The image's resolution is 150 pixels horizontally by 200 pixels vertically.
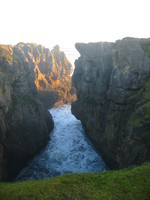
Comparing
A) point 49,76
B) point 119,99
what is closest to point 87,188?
point 119,99

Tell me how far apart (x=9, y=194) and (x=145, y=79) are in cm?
2710

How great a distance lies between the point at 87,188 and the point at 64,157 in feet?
89.1

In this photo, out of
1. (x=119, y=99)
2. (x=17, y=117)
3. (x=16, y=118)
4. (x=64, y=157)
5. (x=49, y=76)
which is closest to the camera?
(x=119, y=99)

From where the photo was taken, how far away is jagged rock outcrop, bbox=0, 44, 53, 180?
3653 centimetres

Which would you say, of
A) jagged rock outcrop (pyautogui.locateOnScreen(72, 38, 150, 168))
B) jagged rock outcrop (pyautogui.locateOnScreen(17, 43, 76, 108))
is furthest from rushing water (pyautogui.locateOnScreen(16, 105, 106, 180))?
jagged rock outcrop (pyautogui.locateOnScreen(17, 43, 76, 108))

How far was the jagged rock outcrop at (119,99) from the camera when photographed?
2890 cm

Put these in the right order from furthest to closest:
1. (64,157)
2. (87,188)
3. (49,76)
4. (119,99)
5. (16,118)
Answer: (49,76) → (64,157) → (16,118) → (119,99) → (87,188)

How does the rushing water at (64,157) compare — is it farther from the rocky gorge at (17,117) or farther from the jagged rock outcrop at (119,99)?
the jagged rock outcrop at (119,99)

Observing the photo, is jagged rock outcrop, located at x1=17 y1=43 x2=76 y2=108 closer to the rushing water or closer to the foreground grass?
the rushing water

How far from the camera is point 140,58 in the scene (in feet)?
118

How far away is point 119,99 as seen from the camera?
117 feet

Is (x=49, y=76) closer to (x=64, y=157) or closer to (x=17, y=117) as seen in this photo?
(x=17, y=117)

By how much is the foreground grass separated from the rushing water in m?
20.2

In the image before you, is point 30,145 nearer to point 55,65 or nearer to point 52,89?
point 52,89
